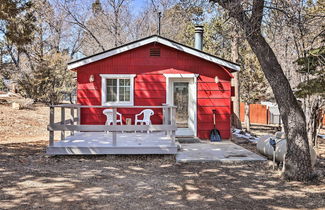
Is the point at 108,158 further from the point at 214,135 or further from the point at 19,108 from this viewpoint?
the point at 19,108

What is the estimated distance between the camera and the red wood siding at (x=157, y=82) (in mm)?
9914

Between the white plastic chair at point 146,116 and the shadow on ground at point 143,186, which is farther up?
the white plastic chair at point 146,116

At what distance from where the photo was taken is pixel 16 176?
555 centimetres

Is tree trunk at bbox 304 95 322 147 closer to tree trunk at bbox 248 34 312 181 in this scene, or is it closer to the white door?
the white door

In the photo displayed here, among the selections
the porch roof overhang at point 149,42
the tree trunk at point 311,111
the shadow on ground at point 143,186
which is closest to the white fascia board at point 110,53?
the porch roof overhang at point 149,42

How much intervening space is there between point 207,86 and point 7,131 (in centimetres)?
816

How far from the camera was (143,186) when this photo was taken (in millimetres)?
5117

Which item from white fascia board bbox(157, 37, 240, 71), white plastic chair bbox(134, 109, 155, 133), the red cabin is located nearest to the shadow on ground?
white plastic chair bbox(134, 109, 155, 133)

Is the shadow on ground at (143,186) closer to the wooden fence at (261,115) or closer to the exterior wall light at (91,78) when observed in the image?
the exterior wall light at (91,78)

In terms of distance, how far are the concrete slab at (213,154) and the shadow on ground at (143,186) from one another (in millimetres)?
246

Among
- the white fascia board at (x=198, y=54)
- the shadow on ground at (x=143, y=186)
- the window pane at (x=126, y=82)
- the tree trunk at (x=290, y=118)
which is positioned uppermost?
the white fascia board at (x=198, y=54)

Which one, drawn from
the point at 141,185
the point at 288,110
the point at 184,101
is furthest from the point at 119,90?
the point at 288,110

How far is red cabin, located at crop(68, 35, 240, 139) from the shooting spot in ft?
32.5

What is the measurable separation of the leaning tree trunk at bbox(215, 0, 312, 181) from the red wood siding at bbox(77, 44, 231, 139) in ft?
14.6
